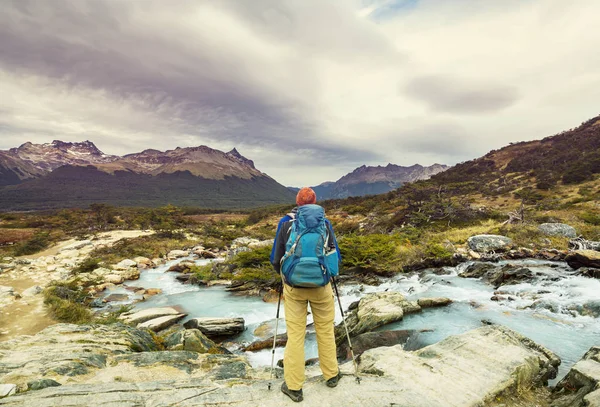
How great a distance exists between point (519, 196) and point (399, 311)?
3861cm

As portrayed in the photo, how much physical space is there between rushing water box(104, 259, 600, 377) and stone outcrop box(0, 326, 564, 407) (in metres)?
1.63

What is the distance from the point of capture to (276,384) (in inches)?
169

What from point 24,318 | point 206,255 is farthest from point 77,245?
point 24,318

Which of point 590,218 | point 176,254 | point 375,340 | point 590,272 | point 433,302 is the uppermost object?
point 590,218

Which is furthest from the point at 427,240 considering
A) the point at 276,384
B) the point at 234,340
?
the point at 276,384

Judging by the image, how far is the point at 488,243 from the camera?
18.7 metres

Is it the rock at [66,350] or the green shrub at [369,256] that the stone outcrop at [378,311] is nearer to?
the rock at [66,350]

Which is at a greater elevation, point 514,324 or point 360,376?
point 360,376

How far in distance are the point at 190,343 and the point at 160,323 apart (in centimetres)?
449

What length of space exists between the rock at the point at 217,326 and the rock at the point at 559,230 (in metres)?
21.2

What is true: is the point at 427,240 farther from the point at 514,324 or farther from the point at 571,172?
the point at 571,172

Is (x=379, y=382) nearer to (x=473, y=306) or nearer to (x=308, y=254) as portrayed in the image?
(x=308, y=254)

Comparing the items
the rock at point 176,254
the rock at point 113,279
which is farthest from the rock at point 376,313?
the rock at point 176,254

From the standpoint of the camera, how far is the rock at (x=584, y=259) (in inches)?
521
